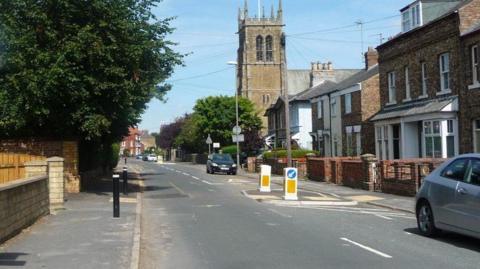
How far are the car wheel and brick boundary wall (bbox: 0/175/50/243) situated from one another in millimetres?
7778

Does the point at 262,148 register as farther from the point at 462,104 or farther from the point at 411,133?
the point at 462,104

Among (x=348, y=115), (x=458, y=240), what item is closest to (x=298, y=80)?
(x=348, y=115)

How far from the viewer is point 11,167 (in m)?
19.0

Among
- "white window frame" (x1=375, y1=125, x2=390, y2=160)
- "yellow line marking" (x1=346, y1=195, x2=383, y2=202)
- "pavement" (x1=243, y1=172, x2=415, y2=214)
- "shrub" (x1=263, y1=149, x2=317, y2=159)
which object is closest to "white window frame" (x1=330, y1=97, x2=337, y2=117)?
A: "shrub" (x1=263, y1=149, x2=317, y2=159)

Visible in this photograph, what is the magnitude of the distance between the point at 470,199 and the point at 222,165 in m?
36.4

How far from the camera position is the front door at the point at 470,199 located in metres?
10.7

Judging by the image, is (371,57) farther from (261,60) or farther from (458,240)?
(261,60)

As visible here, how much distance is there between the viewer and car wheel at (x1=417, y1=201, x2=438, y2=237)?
40.3 ft

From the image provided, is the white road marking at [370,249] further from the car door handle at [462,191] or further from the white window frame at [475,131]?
the white window frame at [475,131]

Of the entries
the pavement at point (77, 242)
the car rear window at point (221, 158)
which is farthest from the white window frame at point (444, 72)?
the car rear window at point (221, 158)

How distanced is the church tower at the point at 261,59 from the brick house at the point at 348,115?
2505 inches

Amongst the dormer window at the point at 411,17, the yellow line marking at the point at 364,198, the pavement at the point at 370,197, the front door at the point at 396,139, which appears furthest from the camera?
the front door at the point at 396,139

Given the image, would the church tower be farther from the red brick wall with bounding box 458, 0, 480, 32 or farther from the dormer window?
the red brick wall with bounding box 458, 0, 480, 32

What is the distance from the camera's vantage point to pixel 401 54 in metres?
32.5
